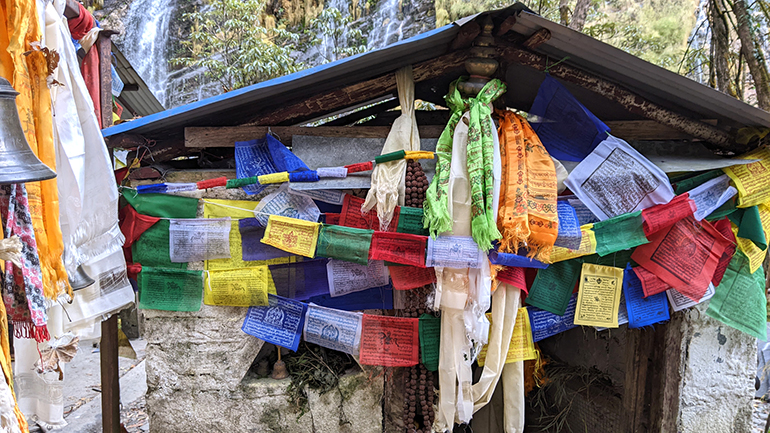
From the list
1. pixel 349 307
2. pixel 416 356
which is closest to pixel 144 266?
pixel 349 307

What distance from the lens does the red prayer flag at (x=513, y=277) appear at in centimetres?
308

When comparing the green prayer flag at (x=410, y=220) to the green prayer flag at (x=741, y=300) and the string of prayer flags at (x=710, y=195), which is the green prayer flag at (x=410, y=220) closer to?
the string of prayer flags at (x=710, y=195)

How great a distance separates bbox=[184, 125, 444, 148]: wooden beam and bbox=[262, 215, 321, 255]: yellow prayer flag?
25.4 inches

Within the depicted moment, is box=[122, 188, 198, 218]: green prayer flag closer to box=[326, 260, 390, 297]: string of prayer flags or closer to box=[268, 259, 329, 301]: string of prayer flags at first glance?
box=[268, 259, 329, 301]: string of prayer flags

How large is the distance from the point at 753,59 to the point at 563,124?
3053 mm

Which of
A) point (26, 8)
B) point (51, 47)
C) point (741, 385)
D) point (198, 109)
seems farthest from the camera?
point (741, 385)

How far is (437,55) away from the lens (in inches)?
128

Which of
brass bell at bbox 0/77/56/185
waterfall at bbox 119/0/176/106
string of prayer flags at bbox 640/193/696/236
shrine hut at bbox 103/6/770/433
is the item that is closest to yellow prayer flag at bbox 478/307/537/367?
shrine hut at bbox 103/6/770/433

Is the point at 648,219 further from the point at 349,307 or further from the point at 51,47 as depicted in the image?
the point at 51,47

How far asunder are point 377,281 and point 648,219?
6.02 ft

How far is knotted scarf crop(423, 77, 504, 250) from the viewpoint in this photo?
2.86 metres

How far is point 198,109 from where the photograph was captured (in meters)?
2.95

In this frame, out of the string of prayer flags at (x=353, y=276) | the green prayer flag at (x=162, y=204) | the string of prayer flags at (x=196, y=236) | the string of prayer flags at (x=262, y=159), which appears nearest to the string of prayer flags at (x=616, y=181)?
the string of prayer flags at (x=353, y=276)

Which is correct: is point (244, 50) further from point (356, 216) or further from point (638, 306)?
point (638, 306)
